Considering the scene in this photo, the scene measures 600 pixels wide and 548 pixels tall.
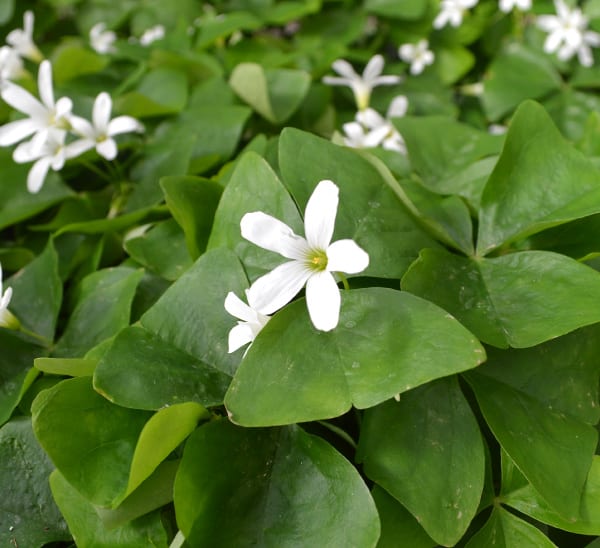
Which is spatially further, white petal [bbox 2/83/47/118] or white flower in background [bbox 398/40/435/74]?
white flower in background [bbox 398/40/435/74]

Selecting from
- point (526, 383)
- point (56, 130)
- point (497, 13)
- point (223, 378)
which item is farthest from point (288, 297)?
point (497, 13)

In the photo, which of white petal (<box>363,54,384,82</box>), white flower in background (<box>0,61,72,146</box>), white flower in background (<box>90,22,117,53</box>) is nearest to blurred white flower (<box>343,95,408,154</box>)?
white petal (<box>363,54,384,82</box>)

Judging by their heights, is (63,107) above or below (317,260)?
below

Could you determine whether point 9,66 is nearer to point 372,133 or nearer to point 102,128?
point 102,128

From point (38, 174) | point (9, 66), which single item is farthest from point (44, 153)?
point (9, 66)

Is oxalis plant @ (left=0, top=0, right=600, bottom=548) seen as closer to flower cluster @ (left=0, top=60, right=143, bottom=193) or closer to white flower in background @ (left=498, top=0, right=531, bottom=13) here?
flower cluster @ (left=0, top=60, right=143, bottom=193)

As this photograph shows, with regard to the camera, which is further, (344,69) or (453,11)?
(453,11)

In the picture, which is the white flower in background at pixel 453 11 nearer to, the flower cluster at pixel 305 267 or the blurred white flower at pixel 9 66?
the blurred white flower at pixel 9 66
